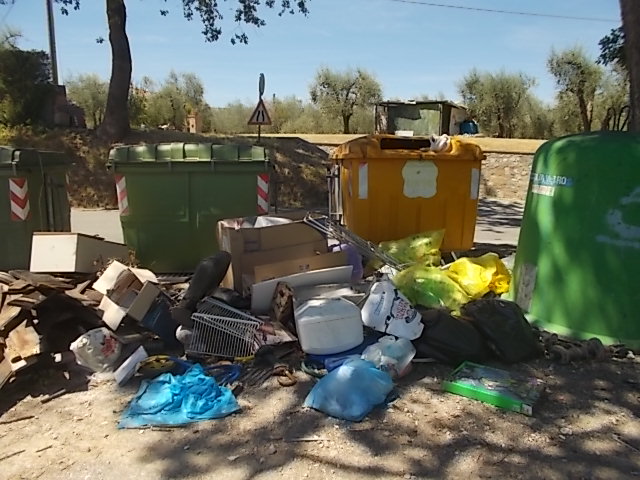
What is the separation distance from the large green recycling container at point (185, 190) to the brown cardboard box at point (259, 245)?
921mm

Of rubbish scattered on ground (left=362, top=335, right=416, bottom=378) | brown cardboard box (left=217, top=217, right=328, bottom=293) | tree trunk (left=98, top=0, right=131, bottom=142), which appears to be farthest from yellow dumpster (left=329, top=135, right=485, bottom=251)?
tree trunk (left=98, top=0, right=131, bottom=142)

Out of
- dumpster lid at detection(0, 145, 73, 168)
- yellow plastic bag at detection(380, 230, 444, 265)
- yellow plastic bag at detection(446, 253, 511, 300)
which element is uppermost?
dumpster lid at detection(0, 145, 73, 168)

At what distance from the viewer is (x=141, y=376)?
3236 millimetres

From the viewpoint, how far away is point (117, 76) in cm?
1305

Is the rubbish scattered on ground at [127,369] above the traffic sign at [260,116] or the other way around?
the other way around

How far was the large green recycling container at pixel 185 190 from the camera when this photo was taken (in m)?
5.67

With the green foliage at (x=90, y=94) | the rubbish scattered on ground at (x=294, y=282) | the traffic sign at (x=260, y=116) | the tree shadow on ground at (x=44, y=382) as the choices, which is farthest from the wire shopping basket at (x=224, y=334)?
the green foliage at (x=90, y=94)

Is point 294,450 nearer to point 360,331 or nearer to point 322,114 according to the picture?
point 360,331

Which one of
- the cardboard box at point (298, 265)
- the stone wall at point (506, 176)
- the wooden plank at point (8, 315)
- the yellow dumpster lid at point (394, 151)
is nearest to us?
the wooden plank at point (8, 315)

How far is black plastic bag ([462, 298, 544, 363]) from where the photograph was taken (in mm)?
3461

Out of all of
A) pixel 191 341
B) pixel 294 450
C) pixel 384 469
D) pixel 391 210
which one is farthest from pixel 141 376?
pixel 391 210

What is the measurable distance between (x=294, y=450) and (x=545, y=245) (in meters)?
2.53

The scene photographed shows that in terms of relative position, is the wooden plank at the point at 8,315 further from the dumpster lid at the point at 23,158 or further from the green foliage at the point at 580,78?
the green foliage at the point at 580,78

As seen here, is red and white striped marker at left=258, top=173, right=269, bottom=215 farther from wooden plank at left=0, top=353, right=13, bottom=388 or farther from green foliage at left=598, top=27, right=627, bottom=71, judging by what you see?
green foliage at left=598, top=27, right=627, bottom=71
